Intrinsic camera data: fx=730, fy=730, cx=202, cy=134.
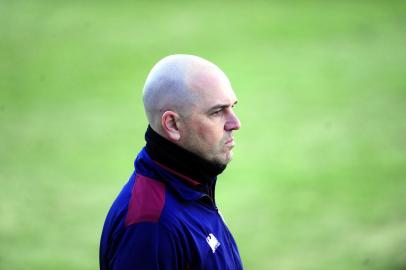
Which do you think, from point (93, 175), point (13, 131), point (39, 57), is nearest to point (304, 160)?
point (93, 175)

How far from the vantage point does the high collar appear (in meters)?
2.34

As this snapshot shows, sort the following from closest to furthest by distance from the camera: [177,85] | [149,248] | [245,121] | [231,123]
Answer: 1. [149,248]
2. [177,85]
3. [231,123]
4. [245,121]

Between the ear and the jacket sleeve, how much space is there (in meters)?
0.30

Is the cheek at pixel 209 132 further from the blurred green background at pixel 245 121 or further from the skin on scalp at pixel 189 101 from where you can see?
the blurred green background at pixel 245 121

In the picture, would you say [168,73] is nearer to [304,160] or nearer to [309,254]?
[309,254]

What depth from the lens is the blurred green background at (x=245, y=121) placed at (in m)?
5.15

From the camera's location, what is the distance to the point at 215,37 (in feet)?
27.7

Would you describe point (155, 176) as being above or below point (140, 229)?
above

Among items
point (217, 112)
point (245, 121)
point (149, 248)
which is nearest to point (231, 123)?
point (217, 112)

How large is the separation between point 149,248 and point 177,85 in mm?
514

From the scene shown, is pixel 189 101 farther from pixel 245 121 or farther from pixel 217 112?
pixel 245 121

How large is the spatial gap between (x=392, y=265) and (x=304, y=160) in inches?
62.0

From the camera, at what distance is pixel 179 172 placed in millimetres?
2340

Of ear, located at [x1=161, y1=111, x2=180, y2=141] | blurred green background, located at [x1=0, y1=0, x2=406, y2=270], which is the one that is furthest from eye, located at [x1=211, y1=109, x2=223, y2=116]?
blurred green background, located at [x1=0, y1=0, x2=406, y2=270]
